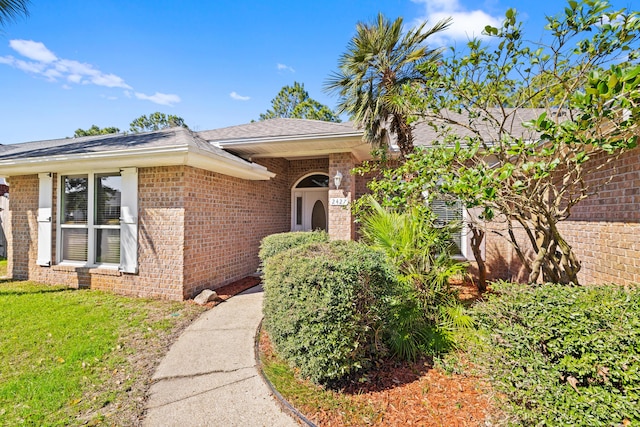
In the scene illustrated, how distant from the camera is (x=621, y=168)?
3.63 metres

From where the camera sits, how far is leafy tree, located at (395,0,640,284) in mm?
2131

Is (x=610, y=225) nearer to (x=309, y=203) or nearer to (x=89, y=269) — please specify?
(x=309, y=203)

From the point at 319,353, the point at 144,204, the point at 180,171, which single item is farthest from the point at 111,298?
the point at 319,353

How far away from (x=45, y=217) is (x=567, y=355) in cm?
1005

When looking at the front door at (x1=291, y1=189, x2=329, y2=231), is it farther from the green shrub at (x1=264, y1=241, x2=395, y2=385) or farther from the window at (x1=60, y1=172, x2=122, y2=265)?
the green shrub at (x1=264, y1=241, x2=395, y2=385)

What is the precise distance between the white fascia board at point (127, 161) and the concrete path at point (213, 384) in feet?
10.6

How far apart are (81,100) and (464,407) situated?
13477mm

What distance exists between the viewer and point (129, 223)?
20.4 ft

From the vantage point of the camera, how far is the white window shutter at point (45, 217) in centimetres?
699

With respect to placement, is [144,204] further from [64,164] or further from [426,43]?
[426,43]

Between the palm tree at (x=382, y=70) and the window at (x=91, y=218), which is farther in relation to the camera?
the window at (x=91, y=218)

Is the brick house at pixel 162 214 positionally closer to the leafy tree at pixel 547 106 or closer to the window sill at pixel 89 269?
the window sill at pixel 89 269

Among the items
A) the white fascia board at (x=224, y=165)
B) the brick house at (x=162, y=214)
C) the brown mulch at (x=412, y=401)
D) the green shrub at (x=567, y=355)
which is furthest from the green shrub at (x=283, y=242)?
the green shrub at (x=567, y=355)

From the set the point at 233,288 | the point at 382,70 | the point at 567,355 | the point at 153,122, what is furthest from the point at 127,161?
the point at 153,122
